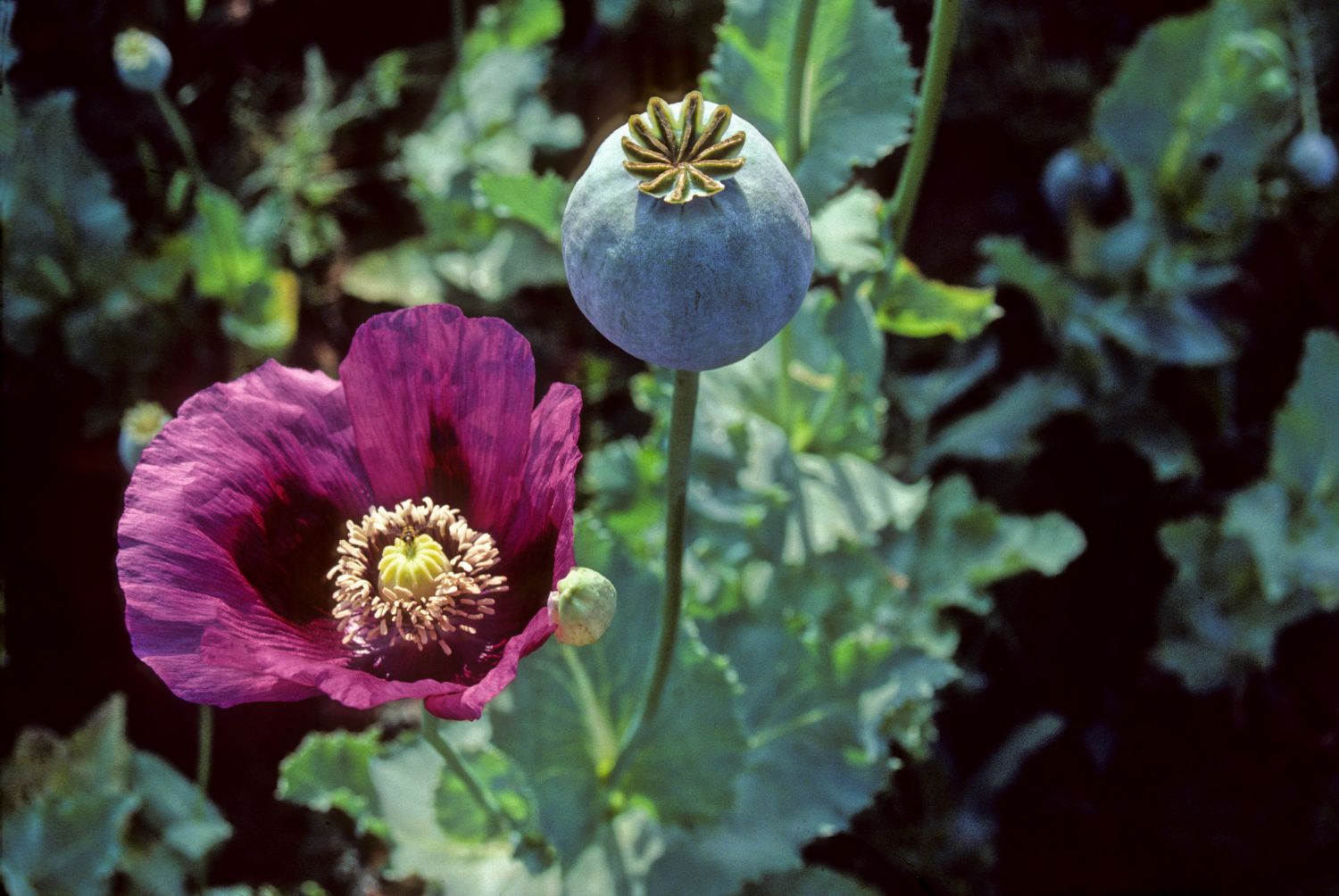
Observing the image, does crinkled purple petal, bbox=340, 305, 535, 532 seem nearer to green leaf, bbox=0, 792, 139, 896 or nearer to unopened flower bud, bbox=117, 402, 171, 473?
unopened flower bud, bbox=117, 402, 171, 473

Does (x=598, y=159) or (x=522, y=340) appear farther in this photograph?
(x=522, y=340)

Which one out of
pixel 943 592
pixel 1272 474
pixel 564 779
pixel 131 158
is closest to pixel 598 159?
pixel 564 779

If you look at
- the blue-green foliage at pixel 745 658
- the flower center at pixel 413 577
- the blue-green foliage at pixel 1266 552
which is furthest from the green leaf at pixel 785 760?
the blue-green foliage at pixel 1266 552

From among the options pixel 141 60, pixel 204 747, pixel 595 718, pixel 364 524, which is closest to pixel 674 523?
pixel 364 524

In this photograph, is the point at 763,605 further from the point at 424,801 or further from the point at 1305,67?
the point at 1305,67

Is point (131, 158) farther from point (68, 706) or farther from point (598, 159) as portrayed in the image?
point (598, 159)
